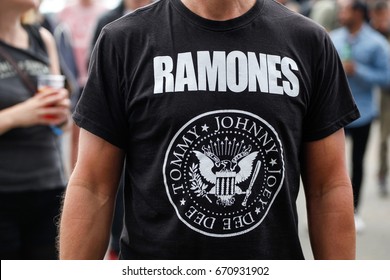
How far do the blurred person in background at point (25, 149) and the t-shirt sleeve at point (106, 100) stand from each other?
4.04ft

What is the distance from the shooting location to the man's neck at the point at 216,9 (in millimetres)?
2482

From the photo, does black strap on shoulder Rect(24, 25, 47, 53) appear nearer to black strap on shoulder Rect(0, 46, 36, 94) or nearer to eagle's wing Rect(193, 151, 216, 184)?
black strap on shoulder Rect(0, 46, 36, 94)

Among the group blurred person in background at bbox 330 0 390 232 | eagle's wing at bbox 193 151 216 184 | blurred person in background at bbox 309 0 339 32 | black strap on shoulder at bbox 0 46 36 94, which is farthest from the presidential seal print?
blurred person in background at bbox 309 0 339 32

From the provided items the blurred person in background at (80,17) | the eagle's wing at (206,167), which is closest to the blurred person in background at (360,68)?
the blurred person in background at (80,17)

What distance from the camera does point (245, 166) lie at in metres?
2.45

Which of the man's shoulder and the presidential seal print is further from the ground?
the man's shoulder

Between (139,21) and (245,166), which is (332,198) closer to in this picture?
(245,166)

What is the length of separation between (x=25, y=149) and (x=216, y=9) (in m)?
1.57

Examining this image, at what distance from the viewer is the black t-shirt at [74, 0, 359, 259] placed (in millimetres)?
2422

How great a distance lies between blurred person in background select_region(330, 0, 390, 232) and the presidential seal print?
17.9ft

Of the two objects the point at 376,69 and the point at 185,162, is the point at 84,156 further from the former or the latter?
the point at 376,69

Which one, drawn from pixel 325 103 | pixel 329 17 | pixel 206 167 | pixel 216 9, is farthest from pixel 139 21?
pixel 329 17
